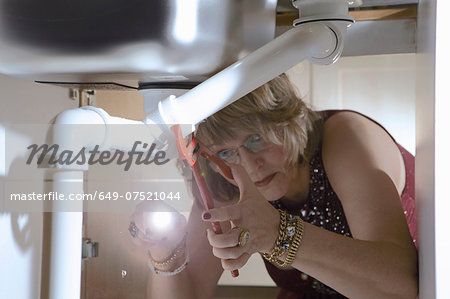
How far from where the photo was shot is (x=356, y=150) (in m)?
0.69

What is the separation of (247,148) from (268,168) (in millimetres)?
56

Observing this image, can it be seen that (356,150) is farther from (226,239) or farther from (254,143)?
(226,239)

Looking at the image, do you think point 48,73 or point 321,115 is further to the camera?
point 321,115

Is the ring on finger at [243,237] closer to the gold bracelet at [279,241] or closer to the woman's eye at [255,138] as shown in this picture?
the gold bracelet at [279,241]

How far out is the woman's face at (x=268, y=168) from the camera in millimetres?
766

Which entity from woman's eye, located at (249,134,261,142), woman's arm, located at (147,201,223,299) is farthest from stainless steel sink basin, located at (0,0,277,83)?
woman's arm, located at (147,201,223,299)

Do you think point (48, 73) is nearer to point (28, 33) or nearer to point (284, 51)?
point (28, 33)

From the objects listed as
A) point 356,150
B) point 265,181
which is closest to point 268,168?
point 265,181

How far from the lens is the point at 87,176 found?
0.71 m

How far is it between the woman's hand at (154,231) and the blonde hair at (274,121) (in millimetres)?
124

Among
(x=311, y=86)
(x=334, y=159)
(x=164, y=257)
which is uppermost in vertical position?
(x=311, y=86)

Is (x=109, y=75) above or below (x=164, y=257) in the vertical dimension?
above

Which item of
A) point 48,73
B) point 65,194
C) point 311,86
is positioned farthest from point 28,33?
point 311,86

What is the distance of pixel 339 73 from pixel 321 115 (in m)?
1.06
